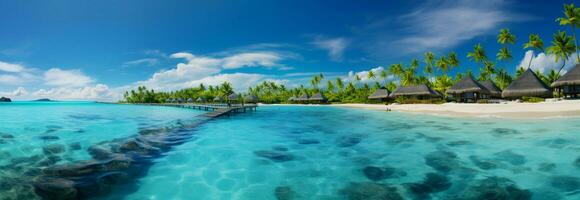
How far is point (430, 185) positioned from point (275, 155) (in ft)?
14.2

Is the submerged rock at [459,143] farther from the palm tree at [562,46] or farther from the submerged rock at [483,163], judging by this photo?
the palm tree at [562,46]

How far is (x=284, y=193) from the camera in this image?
5.43 m

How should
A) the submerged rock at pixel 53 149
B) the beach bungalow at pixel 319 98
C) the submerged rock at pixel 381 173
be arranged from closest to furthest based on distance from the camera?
the submerged rock at pixel 381 173, the submerged rock at pixel 53 149, the beach bungalow at pixel 319 98

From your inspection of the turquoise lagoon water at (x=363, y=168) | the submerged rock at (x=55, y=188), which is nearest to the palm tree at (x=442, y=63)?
the turquoise lagoon water at (x=363, y=168)

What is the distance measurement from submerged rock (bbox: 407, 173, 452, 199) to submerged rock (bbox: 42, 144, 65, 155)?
9.57 metres

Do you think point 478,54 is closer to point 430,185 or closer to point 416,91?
point 416,91

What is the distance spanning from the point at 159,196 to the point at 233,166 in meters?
2.35

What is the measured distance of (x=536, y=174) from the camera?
249 inches

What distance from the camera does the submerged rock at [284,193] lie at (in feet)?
17.1

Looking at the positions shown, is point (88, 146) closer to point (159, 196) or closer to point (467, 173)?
point (159, 196)

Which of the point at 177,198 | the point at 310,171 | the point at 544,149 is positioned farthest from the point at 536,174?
the point at 177,198

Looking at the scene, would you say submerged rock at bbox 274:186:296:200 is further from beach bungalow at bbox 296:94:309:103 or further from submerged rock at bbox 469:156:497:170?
beach bungalow at bbox 296:94:309:103

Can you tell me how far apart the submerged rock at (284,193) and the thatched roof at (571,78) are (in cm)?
2949

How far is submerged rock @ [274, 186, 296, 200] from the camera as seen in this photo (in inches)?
205
